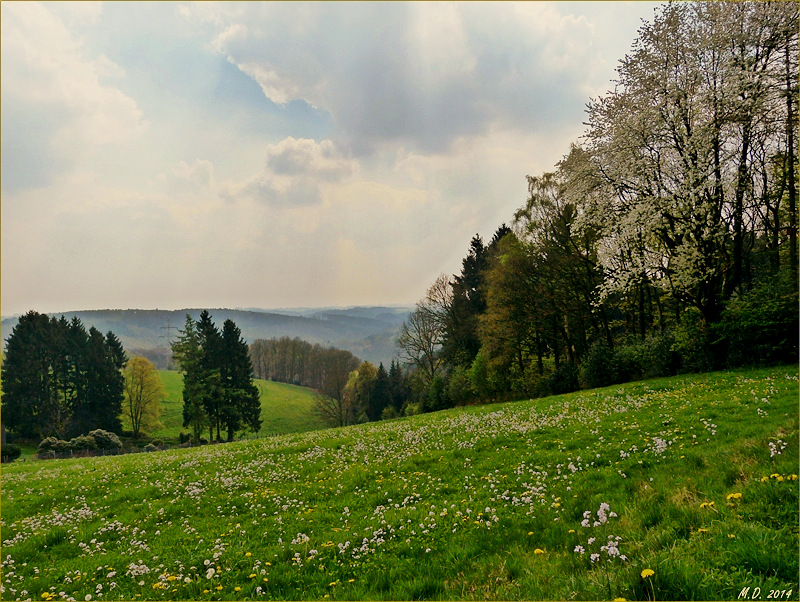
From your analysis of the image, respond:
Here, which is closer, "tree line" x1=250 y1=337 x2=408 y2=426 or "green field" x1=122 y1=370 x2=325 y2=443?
"green field" x1=122 y1=370 x2=325 y2=443

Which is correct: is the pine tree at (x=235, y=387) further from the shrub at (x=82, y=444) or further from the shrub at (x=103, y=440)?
the shrub at (x=82, y=444)

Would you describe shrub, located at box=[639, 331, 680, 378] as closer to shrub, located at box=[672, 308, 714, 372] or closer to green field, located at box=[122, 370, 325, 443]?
shrub, located at box=[672, 308, 714, 372]

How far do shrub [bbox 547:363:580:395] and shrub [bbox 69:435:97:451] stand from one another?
193 feet

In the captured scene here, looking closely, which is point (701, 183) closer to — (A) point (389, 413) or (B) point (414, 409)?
(B) point (414, 409)

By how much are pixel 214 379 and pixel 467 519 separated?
223 feet

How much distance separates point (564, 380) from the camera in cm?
3428

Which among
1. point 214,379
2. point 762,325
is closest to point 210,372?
point 214,379

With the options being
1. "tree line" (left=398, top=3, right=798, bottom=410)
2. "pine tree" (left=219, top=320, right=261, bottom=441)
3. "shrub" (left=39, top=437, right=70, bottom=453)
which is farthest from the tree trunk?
"shrub" (left=39, top=437, right=70, bottom=453)

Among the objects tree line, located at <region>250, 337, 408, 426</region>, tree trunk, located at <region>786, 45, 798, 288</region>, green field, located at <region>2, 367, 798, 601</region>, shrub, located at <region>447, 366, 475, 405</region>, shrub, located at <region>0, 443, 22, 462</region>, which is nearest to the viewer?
green field, located at <region>2, 367, 798, 601</region>

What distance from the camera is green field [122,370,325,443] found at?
8019 centimetres

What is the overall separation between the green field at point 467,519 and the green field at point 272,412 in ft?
230

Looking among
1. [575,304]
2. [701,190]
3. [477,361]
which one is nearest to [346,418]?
[477,361]

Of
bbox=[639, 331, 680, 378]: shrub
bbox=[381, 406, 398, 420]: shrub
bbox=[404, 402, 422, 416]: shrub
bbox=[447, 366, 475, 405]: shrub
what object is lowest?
bbox=[381, 406, 398, 420]: shrub

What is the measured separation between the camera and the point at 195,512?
10836 mm
